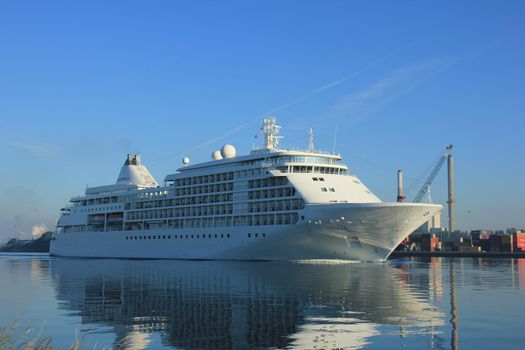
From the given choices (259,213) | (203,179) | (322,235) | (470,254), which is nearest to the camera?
(322,235)

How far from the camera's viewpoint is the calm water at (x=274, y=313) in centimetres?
1764

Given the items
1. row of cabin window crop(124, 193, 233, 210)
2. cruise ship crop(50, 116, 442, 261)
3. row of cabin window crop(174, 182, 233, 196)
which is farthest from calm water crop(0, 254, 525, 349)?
row of cabin window crop(174, 182, 233, 196)

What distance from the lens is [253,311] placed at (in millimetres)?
23516

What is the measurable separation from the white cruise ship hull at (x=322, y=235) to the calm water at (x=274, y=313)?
17371 millimetres

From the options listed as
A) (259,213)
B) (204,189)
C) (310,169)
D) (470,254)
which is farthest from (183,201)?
(470,254)

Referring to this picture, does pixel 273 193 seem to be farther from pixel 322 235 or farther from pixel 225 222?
pixel 322 235

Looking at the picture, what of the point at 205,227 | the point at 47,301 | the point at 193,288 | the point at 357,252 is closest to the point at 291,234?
the point at 357,252

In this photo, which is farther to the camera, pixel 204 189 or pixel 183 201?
pixel 183 201

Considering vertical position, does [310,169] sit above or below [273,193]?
above

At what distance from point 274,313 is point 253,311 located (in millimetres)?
1040

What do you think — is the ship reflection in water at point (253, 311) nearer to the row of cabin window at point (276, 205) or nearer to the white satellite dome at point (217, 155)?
the row of cabin window at point (276, 205)

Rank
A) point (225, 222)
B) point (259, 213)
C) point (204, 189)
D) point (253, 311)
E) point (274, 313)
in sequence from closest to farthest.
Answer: point (274, 313) < point (253, 311) < point (259, 213) < point (225, 222) < point (204, 189)

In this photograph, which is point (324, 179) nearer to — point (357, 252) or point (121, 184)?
point (357, 252)

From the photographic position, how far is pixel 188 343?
678 inches
